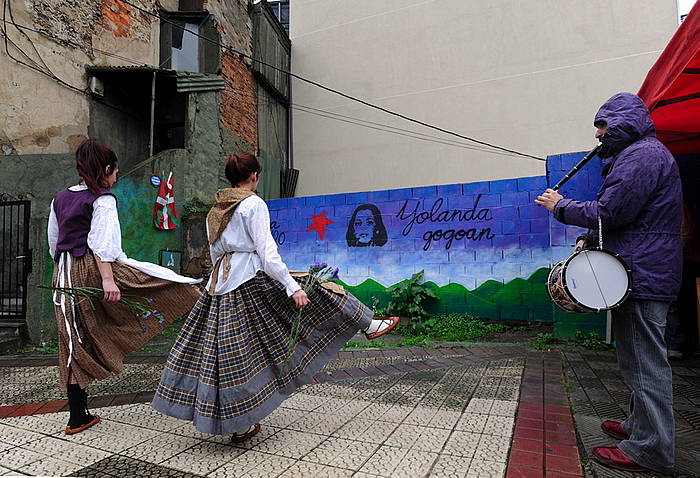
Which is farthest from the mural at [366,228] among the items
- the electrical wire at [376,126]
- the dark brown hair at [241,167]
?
the electrical wire at [376,126]

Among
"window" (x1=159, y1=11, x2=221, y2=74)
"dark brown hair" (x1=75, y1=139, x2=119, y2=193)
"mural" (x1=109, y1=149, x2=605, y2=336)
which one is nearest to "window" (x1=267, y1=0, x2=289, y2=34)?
"window" (x1=159, y1=11, x2=221, y2=74)

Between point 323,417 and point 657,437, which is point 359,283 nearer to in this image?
point 323,417

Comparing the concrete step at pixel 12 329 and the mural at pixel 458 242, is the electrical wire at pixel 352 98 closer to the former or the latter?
the mural at pixel 458 242

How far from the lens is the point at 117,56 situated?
29.1 feet

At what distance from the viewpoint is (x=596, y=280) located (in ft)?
6.86

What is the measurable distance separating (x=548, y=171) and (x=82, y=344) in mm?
4940

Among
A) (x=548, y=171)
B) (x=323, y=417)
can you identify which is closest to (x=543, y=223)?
(x=548, y=171)

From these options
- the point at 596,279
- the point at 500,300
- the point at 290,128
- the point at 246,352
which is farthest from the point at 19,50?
the point at 596,279

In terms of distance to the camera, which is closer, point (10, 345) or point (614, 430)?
point (614, 430)

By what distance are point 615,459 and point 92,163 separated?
317cm

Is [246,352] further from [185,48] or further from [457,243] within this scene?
[185,48]

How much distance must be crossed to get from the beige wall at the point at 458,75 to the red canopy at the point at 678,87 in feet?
25.0

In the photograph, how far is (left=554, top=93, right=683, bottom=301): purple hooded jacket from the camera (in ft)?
6.52

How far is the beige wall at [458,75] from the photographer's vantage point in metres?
10.7
